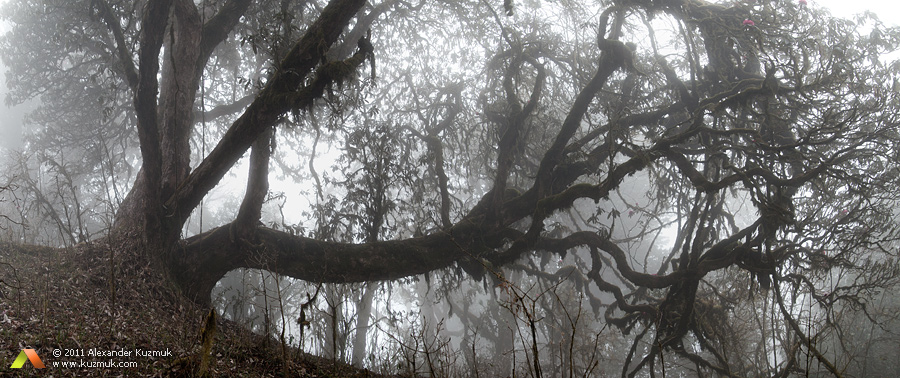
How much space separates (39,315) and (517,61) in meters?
7.38

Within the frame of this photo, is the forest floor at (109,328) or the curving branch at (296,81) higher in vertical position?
the curving branch at (296,81)

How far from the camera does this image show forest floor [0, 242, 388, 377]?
371 centimetres

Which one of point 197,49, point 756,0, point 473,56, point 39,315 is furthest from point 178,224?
point 756,0

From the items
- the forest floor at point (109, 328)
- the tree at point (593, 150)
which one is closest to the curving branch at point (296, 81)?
the tree at point (593, 150)

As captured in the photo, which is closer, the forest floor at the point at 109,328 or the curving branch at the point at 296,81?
the forest floor at the point at 109,328

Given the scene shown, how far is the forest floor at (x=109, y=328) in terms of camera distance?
3.71 meters

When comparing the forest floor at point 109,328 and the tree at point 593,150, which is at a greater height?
the tree at point 593,150

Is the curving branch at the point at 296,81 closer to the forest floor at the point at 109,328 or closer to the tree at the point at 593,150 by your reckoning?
the tree at the point at 593,150

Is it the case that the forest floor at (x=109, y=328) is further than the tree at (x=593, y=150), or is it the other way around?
the tree at (x=593, y=150)

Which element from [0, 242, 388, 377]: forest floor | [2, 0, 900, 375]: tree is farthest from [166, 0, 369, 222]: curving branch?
[0, 242, 388, 377]: forest floor

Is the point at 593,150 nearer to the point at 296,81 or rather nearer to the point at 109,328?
the point at 296,81

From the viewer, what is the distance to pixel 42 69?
11539mm

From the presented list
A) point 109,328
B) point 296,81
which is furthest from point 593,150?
point 109,328

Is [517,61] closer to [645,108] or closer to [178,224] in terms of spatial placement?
[645,108]
